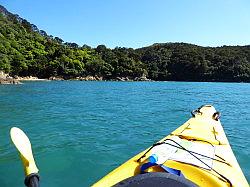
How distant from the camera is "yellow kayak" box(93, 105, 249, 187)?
8.68 feet

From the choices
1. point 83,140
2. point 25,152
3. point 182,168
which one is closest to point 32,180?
point 25,152

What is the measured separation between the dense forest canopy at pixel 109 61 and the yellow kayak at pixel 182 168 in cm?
5449

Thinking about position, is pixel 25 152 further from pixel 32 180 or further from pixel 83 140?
pixel 83 140

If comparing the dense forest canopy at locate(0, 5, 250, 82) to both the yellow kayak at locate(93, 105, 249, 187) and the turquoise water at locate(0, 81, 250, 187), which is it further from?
the yellow kayak at locate(93, 105, 249, 187)

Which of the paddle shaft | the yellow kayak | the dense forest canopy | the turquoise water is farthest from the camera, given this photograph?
the dense forest canopy

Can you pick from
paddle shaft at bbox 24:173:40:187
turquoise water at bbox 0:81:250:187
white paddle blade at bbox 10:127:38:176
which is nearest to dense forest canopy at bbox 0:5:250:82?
turquoise water at bbox 0:81:250:187

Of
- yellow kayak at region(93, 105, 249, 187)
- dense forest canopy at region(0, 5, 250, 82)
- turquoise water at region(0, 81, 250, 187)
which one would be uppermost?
dense forest canopy at region(0, 5, 250, 82)

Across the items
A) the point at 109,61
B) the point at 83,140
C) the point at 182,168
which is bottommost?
the point at 83,140

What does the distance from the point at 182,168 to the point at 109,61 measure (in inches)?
3325

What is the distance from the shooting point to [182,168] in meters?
3.48

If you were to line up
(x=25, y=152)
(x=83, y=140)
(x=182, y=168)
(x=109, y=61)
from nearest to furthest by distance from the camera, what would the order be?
(x=25, y=152) < (x=182, y=168) < (x=83, y=140) < (x=109, y=61)

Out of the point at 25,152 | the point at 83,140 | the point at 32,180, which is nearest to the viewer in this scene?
the point at 32,180

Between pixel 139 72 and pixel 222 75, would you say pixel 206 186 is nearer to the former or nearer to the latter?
pixel 139 72

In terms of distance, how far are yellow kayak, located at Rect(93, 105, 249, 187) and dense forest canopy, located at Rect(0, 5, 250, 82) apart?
54.5 metres
